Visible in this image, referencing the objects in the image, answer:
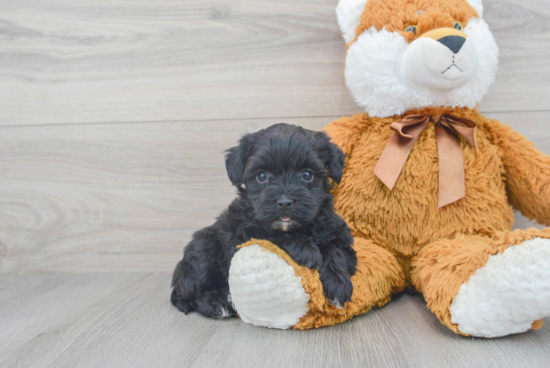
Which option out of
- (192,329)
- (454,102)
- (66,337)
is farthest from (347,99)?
(66,337)

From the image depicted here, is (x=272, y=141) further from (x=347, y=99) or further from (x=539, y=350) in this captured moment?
(x=539, y=350)

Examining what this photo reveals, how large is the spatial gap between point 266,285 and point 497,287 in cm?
60

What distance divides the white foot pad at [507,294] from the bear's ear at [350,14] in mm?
931

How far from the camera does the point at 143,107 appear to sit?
190 cm

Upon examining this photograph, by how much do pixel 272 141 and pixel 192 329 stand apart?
0.65 meters

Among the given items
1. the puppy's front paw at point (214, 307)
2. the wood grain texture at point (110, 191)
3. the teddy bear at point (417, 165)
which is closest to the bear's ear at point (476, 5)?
the teddy bear at point (417, 165)

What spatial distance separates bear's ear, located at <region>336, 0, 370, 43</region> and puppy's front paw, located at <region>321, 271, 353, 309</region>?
888 mm

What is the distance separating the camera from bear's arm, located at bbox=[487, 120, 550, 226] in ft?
4.57

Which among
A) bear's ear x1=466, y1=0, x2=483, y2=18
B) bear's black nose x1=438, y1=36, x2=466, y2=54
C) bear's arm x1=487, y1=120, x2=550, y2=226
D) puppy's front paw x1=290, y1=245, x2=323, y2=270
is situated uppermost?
bear's ear x1=466, y1=0, x2=483, y2=18

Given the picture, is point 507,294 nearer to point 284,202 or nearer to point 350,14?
point 284,202

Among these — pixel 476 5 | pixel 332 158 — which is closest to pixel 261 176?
pixel 332 158

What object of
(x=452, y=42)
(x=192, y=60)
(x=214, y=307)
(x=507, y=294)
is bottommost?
(x=214, y=307)

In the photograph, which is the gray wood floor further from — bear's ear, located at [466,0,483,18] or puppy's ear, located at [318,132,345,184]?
puppy's ear, located at [318,132,345,184]

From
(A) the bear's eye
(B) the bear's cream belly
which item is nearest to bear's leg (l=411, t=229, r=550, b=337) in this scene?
(B) the bear's cream belly
